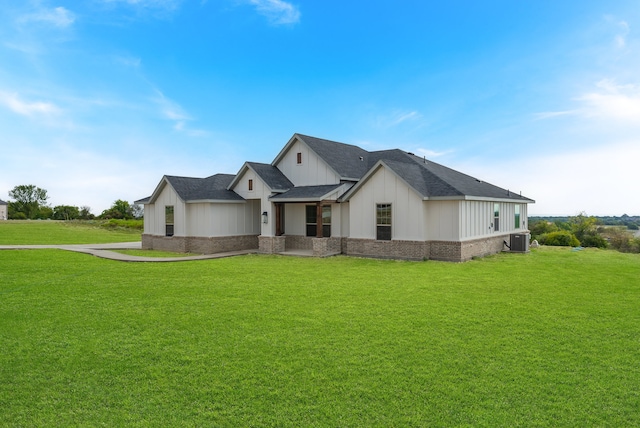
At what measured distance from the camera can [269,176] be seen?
892 inches

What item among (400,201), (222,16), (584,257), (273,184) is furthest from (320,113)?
(584,257)

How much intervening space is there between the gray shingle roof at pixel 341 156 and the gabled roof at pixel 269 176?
8.56 ft

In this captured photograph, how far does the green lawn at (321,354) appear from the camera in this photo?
4.37m

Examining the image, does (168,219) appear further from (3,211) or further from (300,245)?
(3,211)

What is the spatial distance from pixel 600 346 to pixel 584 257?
1541 cm

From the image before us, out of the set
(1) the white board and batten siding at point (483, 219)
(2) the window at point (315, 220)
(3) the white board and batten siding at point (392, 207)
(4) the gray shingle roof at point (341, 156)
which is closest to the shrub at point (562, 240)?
(1) the white board and batten siding at point (483, 219)

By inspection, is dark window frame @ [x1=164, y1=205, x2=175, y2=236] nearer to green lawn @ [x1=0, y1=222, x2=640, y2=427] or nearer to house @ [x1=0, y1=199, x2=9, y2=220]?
green lawn @ [x1=0, y1=222, x2=640, y2=427]

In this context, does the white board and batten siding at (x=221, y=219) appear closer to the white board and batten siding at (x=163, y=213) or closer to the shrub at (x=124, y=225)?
the white board and batten siding at (x=163, y=213)

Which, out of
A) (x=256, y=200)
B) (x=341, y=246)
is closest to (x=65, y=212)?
(x=256, y=200)

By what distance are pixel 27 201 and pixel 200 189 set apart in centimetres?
8528

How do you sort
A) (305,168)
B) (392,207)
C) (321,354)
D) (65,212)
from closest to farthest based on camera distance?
(321,354), (392,207), (305,168), (65,212)

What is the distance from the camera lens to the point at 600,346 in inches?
251

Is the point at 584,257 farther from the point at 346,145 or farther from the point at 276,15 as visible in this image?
the point at 276,15

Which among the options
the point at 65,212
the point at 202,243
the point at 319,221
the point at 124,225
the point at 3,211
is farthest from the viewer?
the point at 65,212
